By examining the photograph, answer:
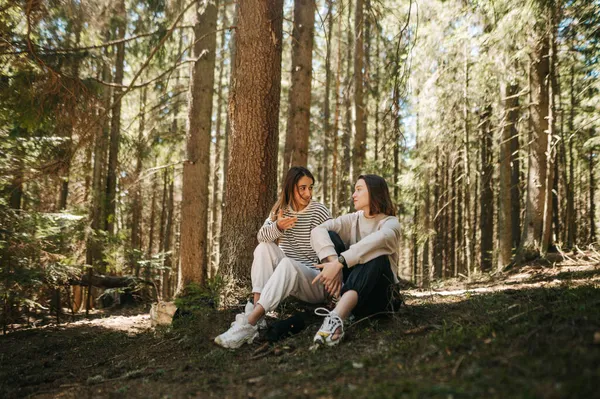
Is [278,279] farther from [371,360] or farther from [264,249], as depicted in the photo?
[371,360]

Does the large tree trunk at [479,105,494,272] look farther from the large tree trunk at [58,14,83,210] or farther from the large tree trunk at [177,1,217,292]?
the large tree trunk at [58,14,83,210]

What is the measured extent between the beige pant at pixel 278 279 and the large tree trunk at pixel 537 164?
683 cm

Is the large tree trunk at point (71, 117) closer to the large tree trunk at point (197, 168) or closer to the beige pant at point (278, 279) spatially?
the large tree trunk at point (197, 168)

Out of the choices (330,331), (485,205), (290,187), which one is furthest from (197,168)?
(485,205)

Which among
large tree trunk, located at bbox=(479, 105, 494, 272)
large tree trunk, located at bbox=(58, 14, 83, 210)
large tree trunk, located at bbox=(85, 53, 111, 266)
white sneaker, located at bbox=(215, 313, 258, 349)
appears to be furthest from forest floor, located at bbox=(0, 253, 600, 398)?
large tree trunk, located at bbox=(479, 105, 494, 272)

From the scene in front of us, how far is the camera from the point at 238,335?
4062 mm

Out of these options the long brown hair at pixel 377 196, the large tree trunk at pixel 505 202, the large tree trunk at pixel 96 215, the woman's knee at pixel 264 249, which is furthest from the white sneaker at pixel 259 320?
→ the large tree trunk at pixel 505 202

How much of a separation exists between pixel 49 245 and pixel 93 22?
A: 4352mm

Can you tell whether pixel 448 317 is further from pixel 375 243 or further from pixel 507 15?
pixel 507 15

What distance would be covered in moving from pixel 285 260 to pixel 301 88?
567 centimetres

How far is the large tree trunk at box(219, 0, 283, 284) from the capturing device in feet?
17.6

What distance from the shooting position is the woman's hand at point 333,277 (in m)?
4.05

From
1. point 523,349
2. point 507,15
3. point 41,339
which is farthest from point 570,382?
point 507,15

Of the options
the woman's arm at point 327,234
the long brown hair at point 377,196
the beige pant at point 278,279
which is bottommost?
the beige pant at point 278,279
